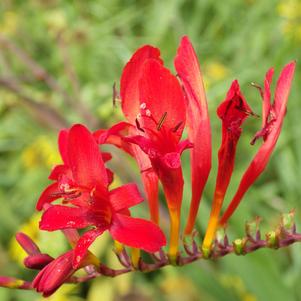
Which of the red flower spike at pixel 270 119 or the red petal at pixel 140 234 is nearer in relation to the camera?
the red petal at pixel 140 234

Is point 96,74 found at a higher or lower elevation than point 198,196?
lower

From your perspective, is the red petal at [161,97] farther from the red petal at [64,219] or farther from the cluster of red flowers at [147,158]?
the red petal at [64,219]

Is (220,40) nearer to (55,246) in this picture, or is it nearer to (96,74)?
(96,74)

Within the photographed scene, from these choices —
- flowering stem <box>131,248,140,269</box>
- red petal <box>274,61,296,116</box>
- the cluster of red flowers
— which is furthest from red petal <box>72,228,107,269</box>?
red petal <box>274,61,296,116</box>

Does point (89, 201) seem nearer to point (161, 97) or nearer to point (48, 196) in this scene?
point (48, 196)

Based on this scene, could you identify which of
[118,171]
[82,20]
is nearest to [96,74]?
[82,20]

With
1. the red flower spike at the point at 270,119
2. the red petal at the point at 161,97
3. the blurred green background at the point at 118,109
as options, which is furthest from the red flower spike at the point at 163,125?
the blurred green background at the point at 118,109
